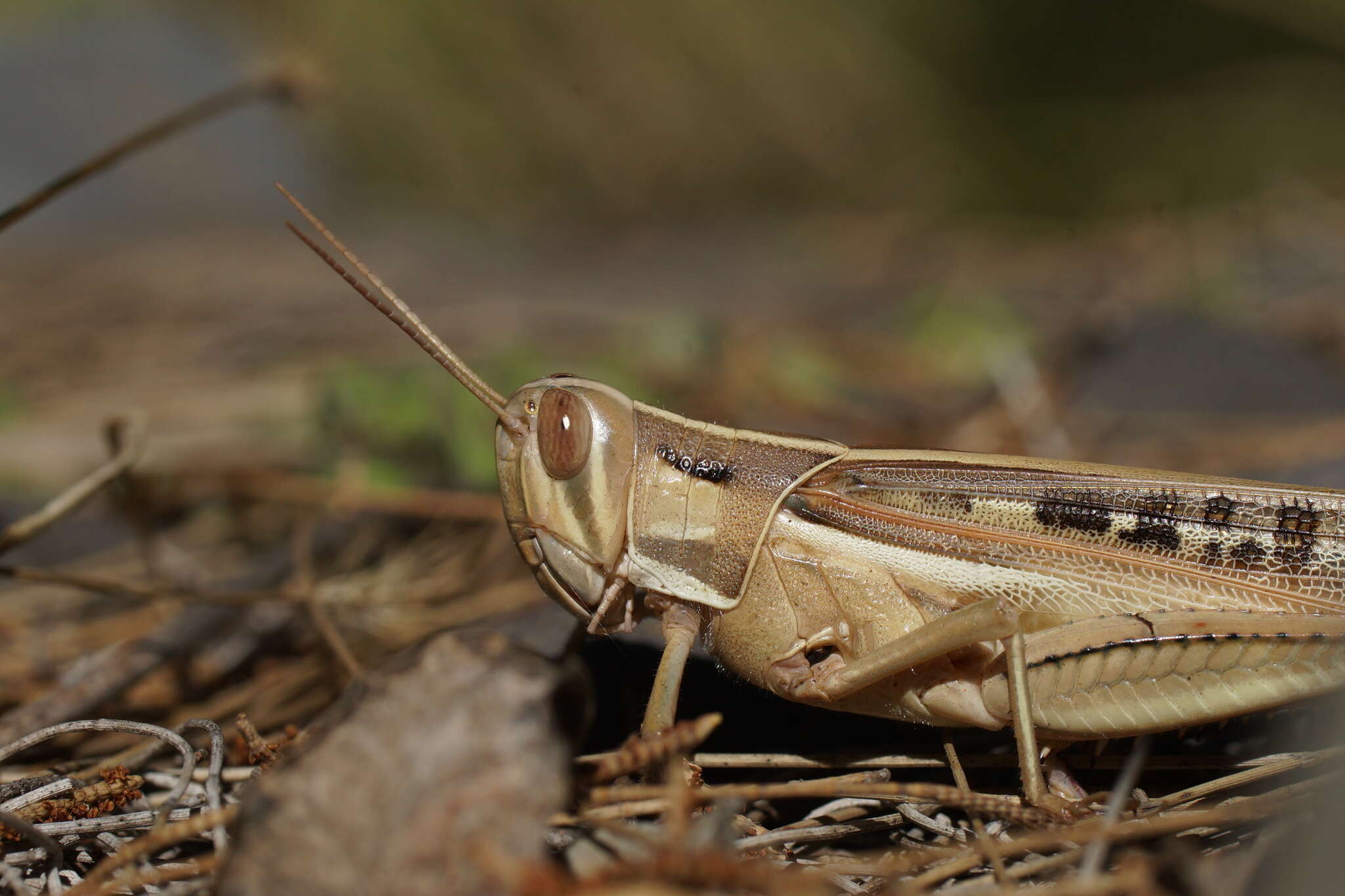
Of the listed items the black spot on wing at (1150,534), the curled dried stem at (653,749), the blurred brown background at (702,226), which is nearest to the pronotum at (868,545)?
the black spot on wing at (1150,534)

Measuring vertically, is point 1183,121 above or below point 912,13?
below

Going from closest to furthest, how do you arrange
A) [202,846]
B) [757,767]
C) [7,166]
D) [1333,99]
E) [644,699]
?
[202,846] < [757,767] < [644,699] < [7,166] < [1333,99]

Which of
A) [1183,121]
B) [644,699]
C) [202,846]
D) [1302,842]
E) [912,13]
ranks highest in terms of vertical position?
[912,13]

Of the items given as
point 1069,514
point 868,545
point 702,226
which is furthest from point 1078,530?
point 702,226

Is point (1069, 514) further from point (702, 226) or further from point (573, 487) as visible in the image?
point (702, 226)

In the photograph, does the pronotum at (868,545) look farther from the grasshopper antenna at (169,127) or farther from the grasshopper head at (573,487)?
the grasshopper antenna at (169,127)

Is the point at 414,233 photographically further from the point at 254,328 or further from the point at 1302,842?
the point at 1302,842

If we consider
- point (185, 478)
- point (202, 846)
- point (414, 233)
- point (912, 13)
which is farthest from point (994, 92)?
point (202, 846)

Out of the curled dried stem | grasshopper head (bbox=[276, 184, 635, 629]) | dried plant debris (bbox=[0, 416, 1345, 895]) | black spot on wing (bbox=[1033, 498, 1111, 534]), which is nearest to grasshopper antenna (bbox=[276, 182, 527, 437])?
grasshopper head (bbox=[276, 184, 635, 629])
